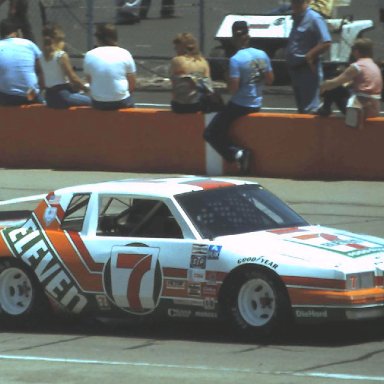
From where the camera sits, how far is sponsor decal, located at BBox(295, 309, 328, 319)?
354 inches

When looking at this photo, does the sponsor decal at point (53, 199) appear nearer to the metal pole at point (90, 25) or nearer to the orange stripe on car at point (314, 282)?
the orange stripe on car at point (314, 282)

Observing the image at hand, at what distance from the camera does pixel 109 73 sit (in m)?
16.4

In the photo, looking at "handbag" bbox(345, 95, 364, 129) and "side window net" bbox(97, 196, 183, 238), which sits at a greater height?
"handbag" bbox(345, 95, 364, 129)

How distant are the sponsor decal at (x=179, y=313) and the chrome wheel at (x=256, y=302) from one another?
0.44 meters

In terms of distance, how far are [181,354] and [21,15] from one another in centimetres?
1250

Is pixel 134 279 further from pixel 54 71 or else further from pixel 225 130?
pixel 54 71

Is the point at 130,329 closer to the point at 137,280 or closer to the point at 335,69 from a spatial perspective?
the point at 137,280

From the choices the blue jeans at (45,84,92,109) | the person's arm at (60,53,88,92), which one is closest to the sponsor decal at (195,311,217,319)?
the person's arm at (60,53,88,92)

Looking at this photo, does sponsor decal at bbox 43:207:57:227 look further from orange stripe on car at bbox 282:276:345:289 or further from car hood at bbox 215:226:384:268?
orange stripe on car at bbox 282:276:345:289

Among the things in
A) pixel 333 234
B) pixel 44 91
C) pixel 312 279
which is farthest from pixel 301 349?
pixel 44 91

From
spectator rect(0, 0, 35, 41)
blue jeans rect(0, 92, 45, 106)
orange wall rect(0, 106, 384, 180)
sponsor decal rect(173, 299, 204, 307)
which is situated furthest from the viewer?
spectator rect(0, 0, 35, 41)

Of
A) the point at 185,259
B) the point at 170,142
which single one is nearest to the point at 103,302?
the point at 185,259

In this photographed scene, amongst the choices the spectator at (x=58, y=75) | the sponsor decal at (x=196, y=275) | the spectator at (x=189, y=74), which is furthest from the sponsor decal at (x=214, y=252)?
the spectator at (x=58, y=75)

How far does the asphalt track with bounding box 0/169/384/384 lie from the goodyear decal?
0.28 m
